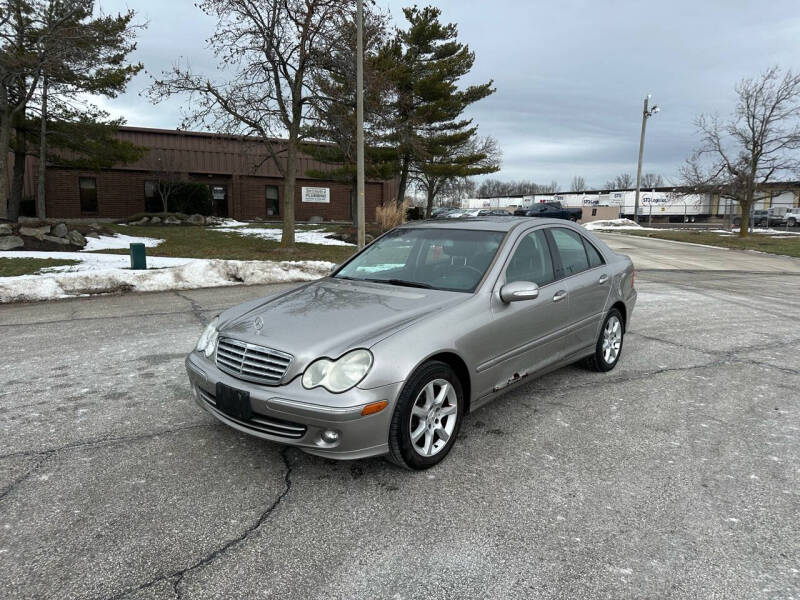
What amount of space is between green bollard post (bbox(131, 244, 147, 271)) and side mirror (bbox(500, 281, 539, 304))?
32.7 feet

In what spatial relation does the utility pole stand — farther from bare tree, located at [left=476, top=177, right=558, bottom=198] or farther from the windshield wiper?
bare tree, located at [left=476, top=177, right=558, bottom=198]

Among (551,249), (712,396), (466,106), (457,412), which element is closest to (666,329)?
(712,396)

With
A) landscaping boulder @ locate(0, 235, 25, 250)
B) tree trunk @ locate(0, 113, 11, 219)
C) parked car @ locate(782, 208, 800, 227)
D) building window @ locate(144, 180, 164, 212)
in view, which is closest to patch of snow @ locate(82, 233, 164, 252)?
landscaping boulder @ locate(0, 235, 25, 250)

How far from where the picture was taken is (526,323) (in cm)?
384

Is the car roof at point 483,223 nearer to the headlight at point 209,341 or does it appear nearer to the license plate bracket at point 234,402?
the headlight at point 209,341

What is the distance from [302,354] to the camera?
292 centimetres

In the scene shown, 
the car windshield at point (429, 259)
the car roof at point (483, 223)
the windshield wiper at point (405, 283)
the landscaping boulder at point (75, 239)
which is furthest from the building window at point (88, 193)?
the windshield wiper at point (405, 283)

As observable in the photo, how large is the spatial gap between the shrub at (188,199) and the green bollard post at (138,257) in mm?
21603

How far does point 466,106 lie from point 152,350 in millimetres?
28242

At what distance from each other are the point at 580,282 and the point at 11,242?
1408 centimetres

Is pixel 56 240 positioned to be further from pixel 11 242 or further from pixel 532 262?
pixel 532 262

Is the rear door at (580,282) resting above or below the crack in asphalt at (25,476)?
above

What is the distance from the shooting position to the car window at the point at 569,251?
4.54m

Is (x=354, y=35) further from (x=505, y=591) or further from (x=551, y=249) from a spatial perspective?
(x=505, y=591)
